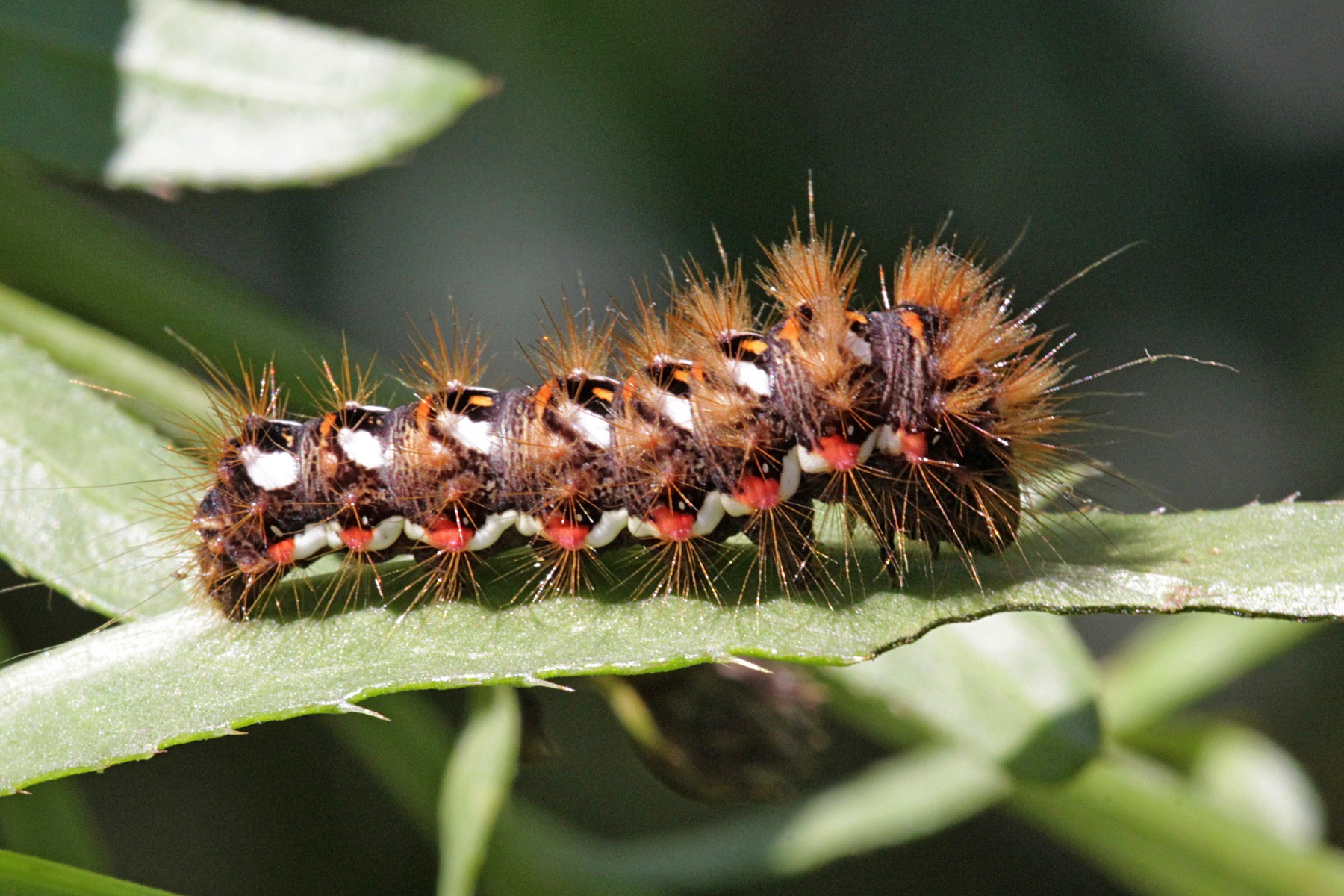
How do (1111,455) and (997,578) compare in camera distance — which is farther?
(1111,455)

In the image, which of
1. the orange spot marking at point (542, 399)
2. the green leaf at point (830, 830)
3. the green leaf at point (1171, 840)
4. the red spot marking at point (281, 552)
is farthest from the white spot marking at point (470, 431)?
the green leaf at point (1171, 840)

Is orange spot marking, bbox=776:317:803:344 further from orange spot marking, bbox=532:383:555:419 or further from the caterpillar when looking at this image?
orange spot marking, bbox=532:383:555:419

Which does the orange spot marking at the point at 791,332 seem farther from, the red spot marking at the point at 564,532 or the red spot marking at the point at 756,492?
the red spot marking at the point at 564,532

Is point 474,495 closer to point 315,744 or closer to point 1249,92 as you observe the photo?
point 315,744

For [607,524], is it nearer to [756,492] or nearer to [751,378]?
[756,492]

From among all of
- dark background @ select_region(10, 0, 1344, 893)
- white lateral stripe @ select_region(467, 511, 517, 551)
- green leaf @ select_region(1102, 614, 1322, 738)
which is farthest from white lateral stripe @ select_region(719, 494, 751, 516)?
dark background @ select_region(10, 0, 1344, 893)

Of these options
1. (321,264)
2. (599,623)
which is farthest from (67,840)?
(321,264)

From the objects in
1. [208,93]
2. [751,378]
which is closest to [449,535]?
[751,378]
